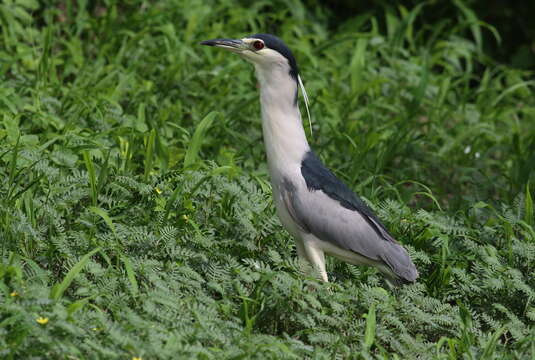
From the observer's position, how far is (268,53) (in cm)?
483

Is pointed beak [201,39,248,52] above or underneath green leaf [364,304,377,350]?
above

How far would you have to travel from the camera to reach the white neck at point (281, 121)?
4742mm

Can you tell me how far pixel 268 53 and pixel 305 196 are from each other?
81 centimetres

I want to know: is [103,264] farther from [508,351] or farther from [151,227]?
[508,351]

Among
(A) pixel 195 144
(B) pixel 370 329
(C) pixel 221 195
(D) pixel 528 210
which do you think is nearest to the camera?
(B) pixel 370 329

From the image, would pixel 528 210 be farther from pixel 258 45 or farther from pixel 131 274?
pixel 131 274

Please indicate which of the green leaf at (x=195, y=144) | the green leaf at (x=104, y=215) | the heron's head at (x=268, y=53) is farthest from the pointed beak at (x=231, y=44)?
the green leaf at (x=104, y=215)

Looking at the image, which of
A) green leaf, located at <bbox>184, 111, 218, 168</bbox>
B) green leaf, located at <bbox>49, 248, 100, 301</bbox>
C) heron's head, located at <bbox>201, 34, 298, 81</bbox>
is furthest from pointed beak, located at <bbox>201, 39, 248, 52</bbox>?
green leaf, located at <bbox>49, 248, 100, 301</bbox>

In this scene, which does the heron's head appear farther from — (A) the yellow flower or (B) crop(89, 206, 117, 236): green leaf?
(A) the yellow flower

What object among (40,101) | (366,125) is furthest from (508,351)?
(40,101)

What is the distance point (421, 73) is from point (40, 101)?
3323 mm

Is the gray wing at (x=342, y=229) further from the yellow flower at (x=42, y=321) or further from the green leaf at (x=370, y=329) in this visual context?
the yellow flower at (x=42, y=321)

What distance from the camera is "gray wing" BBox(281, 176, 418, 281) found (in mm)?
4672

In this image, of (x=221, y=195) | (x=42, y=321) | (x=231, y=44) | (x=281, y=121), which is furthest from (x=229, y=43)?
(x=42, y=321)
